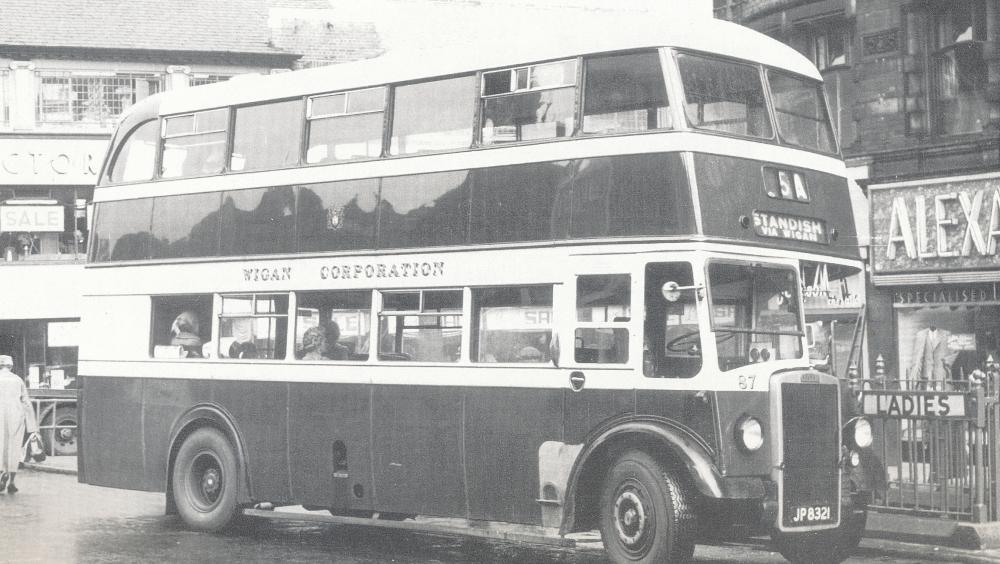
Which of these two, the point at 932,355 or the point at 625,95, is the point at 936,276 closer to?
the point at 932,355

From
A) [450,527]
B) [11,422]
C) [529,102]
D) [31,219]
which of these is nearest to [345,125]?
[529,102]

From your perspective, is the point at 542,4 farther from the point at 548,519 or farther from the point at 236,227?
the point at 548,519

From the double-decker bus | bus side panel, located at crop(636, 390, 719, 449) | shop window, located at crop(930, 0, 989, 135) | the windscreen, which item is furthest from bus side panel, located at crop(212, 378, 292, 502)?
shop window, located at crop(930, 0, 989, 135)

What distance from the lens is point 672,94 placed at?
10320 mm

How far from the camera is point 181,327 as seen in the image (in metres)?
14.1

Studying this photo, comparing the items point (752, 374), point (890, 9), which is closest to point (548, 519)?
point (752, 374)

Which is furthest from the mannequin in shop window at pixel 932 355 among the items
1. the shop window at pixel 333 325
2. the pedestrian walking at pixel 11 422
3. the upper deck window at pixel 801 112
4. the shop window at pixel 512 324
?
the pedestrian walking at pixel 11 422

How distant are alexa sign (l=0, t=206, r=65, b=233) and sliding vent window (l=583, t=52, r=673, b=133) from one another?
26.4 meters

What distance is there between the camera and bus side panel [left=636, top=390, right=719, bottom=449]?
9.88 meters

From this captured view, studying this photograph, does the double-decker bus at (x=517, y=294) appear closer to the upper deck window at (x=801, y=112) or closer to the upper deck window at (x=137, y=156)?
the upper deck window at (x=801, y=112)

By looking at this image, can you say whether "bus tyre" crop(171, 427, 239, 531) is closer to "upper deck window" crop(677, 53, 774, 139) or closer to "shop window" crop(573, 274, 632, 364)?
"shop window" crop(573, 274, 632, 364)

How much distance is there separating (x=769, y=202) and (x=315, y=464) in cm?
498

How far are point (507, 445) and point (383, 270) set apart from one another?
2.07m

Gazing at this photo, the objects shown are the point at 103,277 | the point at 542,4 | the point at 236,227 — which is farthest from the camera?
the point at 542,4
